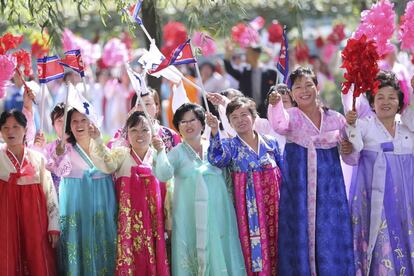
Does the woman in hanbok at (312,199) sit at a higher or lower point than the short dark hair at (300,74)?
lower

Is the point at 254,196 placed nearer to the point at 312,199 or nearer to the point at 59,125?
the point at 312,199

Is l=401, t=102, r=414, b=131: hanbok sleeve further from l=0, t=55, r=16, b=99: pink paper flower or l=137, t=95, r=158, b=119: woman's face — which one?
l=0, t=55, r=16, b=99: pink paper flower

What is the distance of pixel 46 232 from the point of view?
655 centimetres

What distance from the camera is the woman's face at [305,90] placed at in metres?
6.42

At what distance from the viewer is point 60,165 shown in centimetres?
650

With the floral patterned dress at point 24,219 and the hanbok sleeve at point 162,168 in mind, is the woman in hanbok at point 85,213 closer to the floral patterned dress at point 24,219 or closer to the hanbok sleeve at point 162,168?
the floral patterned dress at point 24,219

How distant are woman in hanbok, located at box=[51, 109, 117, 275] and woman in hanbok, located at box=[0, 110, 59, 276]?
0.10 meters

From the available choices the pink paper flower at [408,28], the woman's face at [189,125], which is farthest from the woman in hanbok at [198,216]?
the pink paper flower at [408,28]

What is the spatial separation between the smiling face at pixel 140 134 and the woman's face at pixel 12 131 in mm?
764

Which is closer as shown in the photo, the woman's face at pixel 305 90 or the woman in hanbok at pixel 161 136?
the woman's face at pixel 305 90

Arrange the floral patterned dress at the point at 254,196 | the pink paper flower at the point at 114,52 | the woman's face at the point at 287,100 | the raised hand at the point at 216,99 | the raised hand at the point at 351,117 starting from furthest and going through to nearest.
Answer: the pink paper flower at the point at 114,52
the woman's face at the point at 287,100
the raised hand at the point at 216,99
the floral patterned dress at the point at 254,196
the raised hand at the point at 351,117

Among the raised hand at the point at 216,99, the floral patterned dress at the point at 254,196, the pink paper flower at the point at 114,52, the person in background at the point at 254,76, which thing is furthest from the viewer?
the pink paper flower at the point at 114,52

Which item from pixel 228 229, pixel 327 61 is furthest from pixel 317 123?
pixel 327 61

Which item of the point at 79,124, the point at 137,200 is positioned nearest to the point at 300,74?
the point at 137,200
